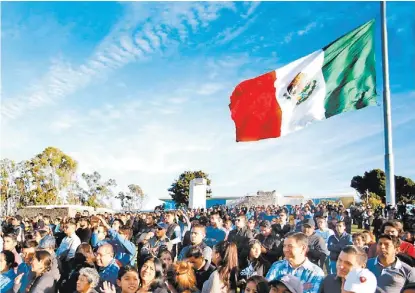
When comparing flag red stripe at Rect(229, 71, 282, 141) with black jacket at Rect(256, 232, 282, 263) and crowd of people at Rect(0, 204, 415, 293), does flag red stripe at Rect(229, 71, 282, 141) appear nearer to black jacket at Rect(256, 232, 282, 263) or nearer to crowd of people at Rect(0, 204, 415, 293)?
crowd of people at Rect(0, 204, 415, 293)

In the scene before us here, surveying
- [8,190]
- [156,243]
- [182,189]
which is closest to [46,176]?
[8,190]

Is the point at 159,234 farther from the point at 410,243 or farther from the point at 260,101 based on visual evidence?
the point at 260,101

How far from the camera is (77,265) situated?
695 cm

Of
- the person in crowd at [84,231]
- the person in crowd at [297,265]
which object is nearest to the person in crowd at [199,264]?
the person in crowd at [297,265]

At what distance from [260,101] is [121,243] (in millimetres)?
6572

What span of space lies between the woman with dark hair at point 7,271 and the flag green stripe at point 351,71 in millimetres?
7949

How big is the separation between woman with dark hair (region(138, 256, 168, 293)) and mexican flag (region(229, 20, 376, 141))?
7.06 metres

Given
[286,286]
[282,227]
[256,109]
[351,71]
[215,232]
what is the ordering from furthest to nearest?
[256,109]
[282,227]
[351,71]
[215,232]
[286,286]

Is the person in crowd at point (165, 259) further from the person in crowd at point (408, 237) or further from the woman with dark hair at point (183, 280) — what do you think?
the person in crowd at point (408, 237)

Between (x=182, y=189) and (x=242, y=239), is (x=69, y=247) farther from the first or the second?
(x=182, y=189)

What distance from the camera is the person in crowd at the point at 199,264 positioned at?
5.62m

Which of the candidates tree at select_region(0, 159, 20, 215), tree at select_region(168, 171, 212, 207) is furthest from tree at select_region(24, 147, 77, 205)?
tree at select_region(168, 171, 212, 207)

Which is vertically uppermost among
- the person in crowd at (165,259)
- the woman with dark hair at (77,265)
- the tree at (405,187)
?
the tree at (405,187)

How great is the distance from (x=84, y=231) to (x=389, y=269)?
7.69 meters
